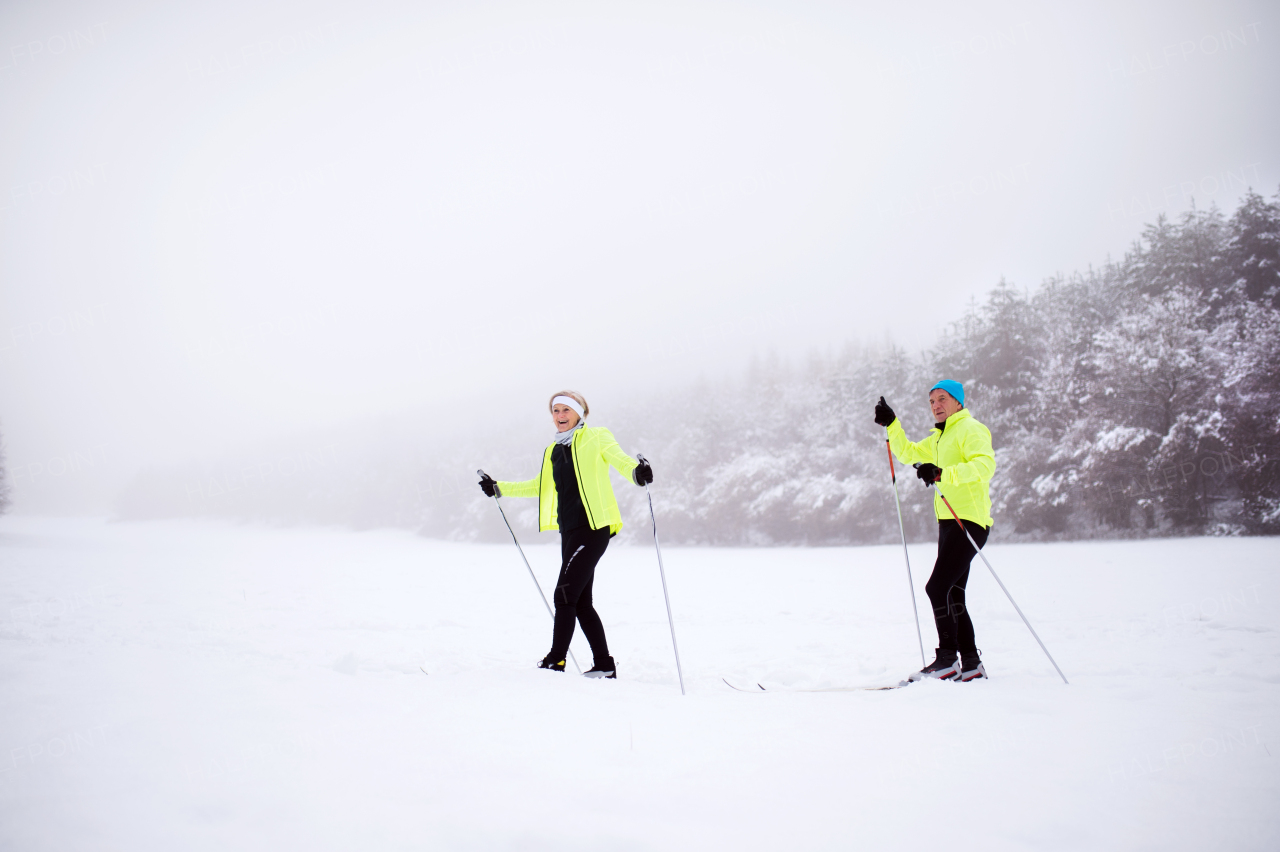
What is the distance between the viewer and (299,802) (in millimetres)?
1826

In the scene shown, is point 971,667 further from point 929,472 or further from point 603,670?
point 603,670

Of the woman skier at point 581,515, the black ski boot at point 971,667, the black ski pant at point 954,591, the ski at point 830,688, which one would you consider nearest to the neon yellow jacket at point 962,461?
the black ski pant at point 954,591

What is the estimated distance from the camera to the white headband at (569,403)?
4.25 m

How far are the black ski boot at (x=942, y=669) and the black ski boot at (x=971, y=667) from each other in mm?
45

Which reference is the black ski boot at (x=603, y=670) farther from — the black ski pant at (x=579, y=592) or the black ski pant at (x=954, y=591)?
the black ski pant at (x=954, y=591)

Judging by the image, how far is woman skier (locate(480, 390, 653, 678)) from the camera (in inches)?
150

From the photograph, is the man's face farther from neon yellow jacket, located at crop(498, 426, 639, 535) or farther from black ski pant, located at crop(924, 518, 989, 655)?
neon yellow jacket, located at crop(498, 426, 639, 535)

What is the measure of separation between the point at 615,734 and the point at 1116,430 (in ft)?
55.4

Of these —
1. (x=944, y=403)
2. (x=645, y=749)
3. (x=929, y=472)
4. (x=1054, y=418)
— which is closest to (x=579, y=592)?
(x=645, y=749)

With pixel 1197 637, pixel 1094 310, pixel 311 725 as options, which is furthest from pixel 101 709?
pixel 1094 310

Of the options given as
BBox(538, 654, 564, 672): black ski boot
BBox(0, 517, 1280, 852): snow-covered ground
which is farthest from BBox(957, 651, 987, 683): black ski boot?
BBox(538, 654, 564, 672): black ski boot

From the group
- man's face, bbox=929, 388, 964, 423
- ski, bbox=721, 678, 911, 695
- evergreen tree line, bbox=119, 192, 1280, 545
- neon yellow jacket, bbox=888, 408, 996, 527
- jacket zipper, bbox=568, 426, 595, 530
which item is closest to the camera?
ski, bbox=721, 678, 911, 695

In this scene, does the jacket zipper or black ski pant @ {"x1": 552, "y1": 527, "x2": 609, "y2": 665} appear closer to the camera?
black ski pant @ {"x1": 552, "y1": 527, "x2": 609, "y2": 665}

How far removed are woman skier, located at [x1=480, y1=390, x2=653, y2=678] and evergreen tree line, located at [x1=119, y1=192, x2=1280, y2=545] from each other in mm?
15764
